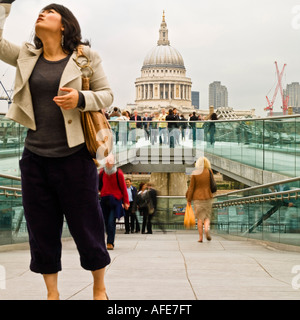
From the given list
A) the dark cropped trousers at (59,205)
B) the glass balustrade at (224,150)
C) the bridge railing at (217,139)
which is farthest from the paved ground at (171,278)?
the bridge railing at (217,139)

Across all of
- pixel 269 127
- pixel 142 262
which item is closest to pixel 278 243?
pixel 142 262

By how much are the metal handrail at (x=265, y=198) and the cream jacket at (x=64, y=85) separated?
5.89m

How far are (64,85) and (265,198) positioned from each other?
319 inches

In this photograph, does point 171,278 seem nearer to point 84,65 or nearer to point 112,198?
point 84,65

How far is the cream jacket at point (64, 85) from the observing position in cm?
366

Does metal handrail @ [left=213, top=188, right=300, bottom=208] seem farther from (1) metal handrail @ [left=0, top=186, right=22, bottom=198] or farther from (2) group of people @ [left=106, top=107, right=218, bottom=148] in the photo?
(2) group of people @ [left=106, top=107, right=218, bottom=148]

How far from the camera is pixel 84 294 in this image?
4.61 meters

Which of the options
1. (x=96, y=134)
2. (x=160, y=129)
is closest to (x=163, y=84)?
(x=160, y=129)

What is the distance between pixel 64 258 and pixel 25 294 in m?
2.85

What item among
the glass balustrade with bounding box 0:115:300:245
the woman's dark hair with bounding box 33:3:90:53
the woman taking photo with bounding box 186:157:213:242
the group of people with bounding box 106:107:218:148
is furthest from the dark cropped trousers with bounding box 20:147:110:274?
the group of people with bounding box 106:107:218:148

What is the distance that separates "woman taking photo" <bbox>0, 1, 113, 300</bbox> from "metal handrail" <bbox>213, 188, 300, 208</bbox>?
5.91 m

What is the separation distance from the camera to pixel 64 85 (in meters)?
3.66

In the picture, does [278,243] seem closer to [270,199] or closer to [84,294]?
[270,199]

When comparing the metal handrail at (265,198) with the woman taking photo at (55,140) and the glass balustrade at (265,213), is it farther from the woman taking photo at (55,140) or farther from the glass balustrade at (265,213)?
→ the woman taking photo at (55,140)
